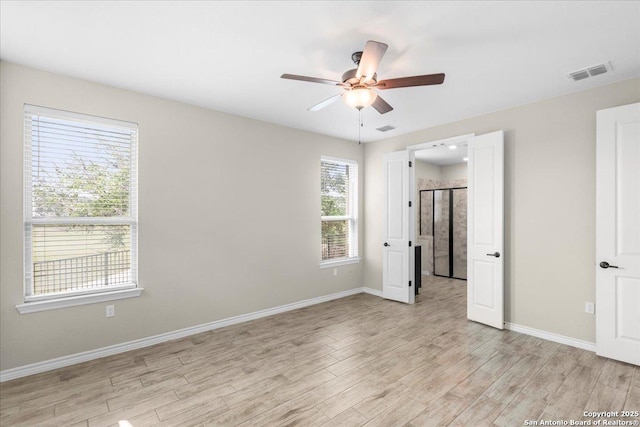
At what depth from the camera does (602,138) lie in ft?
9.73

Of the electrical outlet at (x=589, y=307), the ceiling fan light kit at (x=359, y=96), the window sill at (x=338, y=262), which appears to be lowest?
the electrical outlet at (x=589, y=307)

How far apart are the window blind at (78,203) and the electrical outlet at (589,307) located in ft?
15.5

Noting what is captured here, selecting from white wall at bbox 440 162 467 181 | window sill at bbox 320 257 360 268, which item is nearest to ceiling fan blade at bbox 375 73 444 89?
window sill at bbox 320 257 360 268

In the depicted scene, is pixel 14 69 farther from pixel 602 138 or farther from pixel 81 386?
pixel 602 138

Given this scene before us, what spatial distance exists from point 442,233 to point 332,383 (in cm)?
545

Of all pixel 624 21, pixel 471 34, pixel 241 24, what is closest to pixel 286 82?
pixel 241 24

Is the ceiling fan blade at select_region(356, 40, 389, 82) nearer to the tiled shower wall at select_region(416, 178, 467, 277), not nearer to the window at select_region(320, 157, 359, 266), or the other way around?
the window at select_region(320, 157, 359, 266)

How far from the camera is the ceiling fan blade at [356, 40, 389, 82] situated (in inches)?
73.9

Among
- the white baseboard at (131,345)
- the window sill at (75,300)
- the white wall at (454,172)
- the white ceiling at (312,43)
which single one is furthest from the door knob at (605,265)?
the white wall at (454,172)

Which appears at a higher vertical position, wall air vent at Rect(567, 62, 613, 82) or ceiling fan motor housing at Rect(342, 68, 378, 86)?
wall air vent at Rect(567, 62, 613, 82)

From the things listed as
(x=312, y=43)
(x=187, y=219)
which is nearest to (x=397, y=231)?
(x=187, y=219)

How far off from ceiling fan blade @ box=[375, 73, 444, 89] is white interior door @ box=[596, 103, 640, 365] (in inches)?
81.4

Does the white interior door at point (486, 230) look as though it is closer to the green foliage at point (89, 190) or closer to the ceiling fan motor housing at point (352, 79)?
the ceiling fan motor housing at point (352, 79)

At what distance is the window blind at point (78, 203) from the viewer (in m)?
2.76
